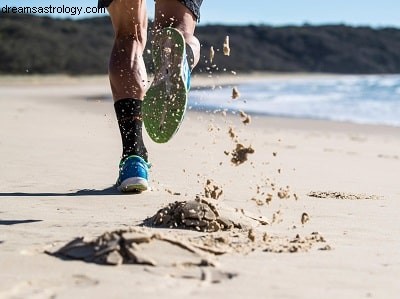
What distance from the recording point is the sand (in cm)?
185

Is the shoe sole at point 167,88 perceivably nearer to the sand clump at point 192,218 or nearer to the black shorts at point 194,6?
the black shorts at point 194,6

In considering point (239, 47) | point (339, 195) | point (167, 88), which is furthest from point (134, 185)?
point (239, 47)

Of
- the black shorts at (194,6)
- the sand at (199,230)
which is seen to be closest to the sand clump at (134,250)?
the sand at (199,230)

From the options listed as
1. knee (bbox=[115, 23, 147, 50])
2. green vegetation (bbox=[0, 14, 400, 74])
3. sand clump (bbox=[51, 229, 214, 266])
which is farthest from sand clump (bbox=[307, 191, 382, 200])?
green vegetation (bbox=[0, 14, 400, 74])

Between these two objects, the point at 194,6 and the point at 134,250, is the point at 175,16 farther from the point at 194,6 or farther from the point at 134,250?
the point at 134,250

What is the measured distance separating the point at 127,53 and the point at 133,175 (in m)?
0.54

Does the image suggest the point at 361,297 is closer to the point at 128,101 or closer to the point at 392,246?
the point at 392,246

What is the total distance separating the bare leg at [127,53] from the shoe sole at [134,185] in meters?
0.37

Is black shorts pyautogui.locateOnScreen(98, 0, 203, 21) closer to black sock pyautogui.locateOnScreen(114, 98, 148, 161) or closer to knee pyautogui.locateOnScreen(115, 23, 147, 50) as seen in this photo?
knee pyautogui.locateOnScreen(115, 23, 147, 50)

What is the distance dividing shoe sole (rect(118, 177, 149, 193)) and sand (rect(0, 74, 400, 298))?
0.05 meters

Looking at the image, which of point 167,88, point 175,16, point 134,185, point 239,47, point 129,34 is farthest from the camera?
point 239,47

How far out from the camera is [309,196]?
11.5 ft

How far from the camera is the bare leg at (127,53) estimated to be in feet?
10.7

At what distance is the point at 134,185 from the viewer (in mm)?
3215
